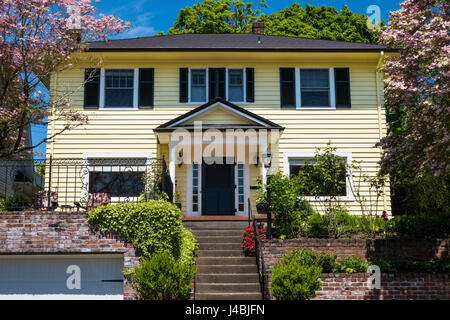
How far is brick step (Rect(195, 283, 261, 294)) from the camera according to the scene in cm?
1071

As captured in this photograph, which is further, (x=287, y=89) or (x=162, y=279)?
(x=287, y=89)

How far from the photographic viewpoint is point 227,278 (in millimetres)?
11102

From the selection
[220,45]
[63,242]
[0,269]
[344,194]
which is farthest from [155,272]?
[220,45]

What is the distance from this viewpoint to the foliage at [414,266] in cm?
1079

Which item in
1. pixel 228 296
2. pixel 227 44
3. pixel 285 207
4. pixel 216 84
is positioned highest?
pixel 227 44

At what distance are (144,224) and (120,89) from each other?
703 cm

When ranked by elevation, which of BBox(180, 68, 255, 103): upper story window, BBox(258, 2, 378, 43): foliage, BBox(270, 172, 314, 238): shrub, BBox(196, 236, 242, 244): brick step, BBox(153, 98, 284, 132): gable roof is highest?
BBox(258, 2, 378, 43): foliage

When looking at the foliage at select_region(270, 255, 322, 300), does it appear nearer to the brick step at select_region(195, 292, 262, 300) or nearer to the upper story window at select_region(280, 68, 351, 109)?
the brick step at select_region(195, 292, 262, 300)

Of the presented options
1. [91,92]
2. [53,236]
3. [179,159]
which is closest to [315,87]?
[179,159]

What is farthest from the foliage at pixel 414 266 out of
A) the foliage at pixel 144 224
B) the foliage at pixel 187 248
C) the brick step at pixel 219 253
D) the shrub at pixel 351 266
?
the foliage at pixel 144 224

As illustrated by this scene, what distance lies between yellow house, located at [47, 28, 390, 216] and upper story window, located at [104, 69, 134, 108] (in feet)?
0.11

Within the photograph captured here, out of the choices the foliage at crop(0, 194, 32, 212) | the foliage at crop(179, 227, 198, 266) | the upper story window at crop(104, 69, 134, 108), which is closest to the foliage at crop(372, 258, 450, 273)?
the foliage at crop(179, 227, 198, 266)

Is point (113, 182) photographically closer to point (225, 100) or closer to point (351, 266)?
point (225, 100)
